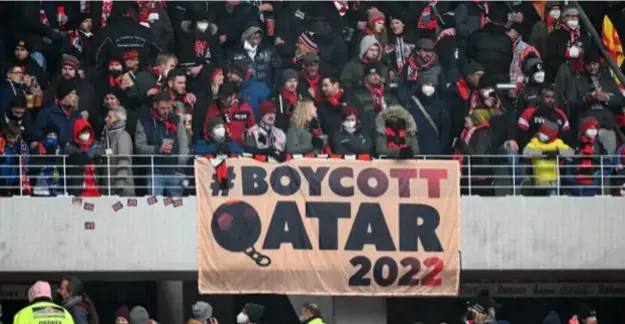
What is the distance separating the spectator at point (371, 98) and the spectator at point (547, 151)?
1753 mm

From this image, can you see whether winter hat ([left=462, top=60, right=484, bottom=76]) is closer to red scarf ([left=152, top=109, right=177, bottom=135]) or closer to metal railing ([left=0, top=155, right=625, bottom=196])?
metal railing ([left=0, top=155, right=625, bottom=196])

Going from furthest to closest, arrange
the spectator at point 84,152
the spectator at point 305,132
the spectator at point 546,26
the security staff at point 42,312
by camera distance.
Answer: the spectator at point 546,26
the spectator at point 305,132
the spectator at point 84,152
the security staff at point 42,312

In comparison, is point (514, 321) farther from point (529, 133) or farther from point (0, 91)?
point (0, 91)

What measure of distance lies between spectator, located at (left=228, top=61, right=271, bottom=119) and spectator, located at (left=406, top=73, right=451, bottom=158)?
1.65 m

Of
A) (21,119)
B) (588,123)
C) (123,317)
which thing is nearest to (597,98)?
(588,123)

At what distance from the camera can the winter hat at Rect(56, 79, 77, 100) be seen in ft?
77.8

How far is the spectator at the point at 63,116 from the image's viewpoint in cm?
2358

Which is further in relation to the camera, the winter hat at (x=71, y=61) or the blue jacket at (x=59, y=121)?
the winter hat at (x=71, y=61)

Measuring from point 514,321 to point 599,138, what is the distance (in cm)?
443

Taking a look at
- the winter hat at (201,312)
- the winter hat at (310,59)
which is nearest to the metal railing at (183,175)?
the winter hat at (201,312)

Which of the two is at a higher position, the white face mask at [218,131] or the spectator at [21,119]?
the spectator at [21,119]

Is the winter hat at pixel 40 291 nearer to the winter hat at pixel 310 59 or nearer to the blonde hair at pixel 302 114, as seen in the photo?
the blonde hair at pixel 302 114

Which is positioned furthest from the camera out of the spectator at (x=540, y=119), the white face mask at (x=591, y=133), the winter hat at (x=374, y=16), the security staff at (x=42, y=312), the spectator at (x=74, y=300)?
the winter hat at (x=374, y=16)

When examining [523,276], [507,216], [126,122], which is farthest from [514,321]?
[126,122]
